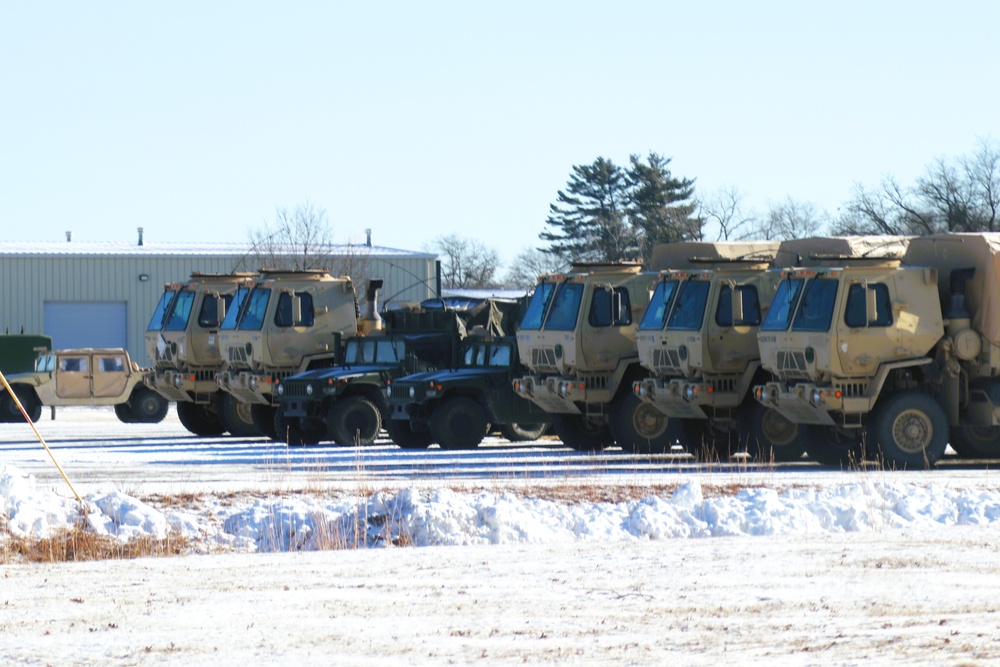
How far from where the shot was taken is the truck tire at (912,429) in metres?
20.8

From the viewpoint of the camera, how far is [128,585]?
11227 mm

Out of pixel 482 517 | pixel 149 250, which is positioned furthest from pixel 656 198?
pixel 482 517

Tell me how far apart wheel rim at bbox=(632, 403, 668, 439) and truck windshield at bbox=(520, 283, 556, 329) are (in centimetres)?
182

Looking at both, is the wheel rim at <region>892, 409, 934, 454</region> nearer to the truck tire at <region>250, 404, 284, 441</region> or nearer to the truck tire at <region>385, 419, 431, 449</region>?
the truck tire at <region>385, 419, 431, 449</region>

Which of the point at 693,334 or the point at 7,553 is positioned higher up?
the point at 693,334

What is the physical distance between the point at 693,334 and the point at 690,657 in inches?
564

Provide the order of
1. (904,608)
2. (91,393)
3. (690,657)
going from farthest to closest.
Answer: (91,393) < (904,608) < (690,657)

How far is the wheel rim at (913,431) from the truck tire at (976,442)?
187 cm

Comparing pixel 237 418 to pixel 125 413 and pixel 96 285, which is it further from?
pixel 96 285

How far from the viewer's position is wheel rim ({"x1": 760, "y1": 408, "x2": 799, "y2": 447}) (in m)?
22.5

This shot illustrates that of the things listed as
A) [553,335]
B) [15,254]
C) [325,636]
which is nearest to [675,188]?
[15,254]

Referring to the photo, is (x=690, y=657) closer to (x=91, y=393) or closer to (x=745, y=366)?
(x=745, y=366)

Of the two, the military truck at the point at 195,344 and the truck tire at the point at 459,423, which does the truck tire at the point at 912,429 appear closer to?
the truck tire at the point at 459,423

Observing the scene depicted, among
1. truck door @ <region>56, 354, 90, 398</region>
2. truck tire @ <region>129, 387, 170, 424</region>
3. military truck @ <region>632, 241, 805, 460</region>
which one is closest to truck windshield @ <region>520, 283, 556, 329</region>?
military truck @ <region>632, 241, 805, 460</region>
